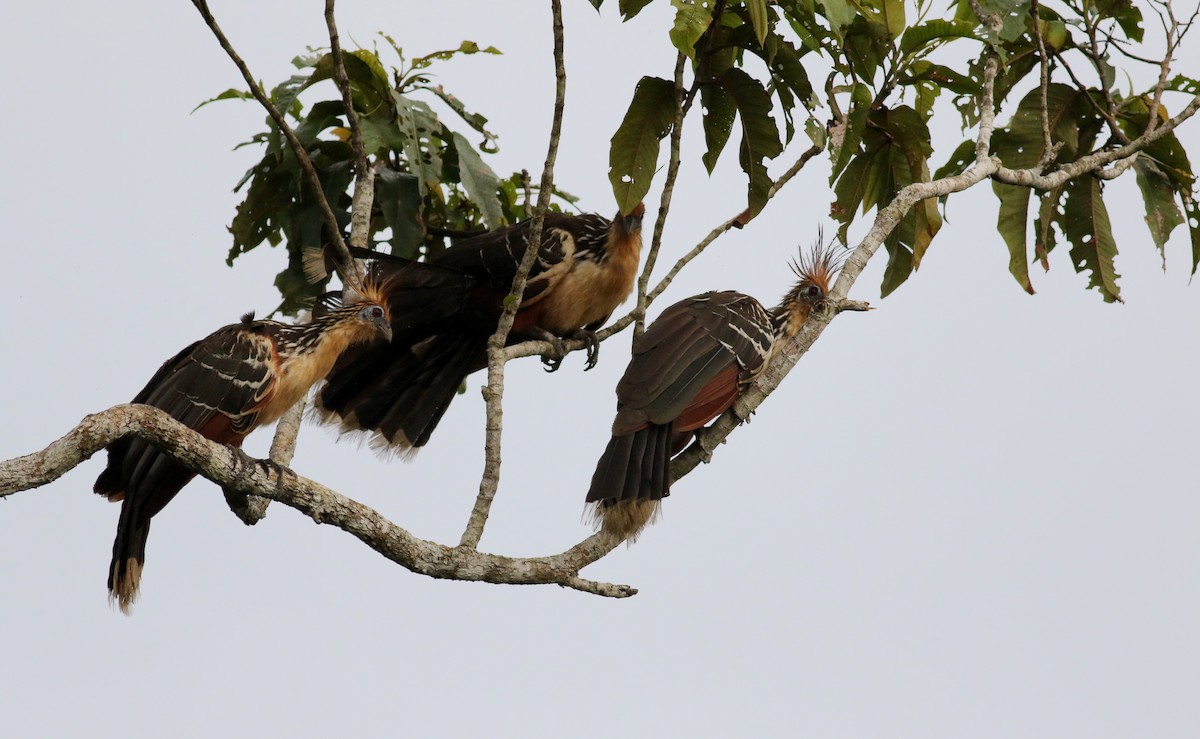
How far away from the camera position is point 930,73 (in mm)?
4859

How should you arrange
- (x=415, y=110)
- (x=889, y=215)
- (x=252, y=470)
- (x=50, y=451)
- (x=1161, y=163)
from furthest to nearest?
(x=1161, y=163) → (x=415, y=110) → (x=889, y=215) → (x=252, y=470) → (x=50, y=451)

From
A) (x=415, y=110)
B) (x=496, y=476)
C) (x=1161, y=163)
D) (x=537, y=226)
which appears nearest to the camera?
(x=496, y=476)

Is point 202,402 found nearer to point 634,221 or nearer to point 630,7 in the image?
point 630,7

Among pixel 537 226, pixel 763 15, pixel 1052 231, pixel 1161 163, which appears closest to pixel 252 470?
pixel 537 226

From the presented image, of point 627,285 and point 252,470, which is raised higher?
point 627,285

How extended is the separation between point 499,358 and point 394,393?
1935 millimetres

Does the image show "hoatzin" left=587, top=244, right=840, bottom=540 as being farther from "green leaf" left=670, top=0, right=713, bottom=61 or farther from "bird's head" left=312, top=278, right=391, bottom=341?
"green leaf" left=670, top=0, right=713, bottom=61

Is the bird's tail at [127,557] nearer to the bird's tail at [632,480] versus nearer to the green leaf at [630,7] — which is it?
the bird's tail at [632,480]

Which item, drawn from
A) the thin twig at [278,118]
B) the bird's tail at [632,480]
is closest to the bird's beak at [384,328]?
the thin twig at [278,118]

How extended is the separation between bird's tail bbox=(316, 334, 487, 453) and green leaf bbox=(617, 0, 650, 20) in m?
2.22

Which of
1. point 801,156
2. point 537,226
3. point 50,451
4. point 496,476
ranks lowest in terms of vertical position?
point 50,451

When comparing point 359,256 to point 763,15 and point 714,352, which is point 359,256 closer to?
point 714,352

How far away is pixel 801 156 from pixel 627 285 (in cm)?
160

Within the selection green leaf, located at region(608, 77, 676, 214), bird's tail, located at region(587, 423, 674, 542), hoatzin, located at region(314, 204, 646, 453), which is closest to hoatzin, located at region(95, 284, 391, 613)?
hoatzin, located at region(314, 204, 646, 453)
